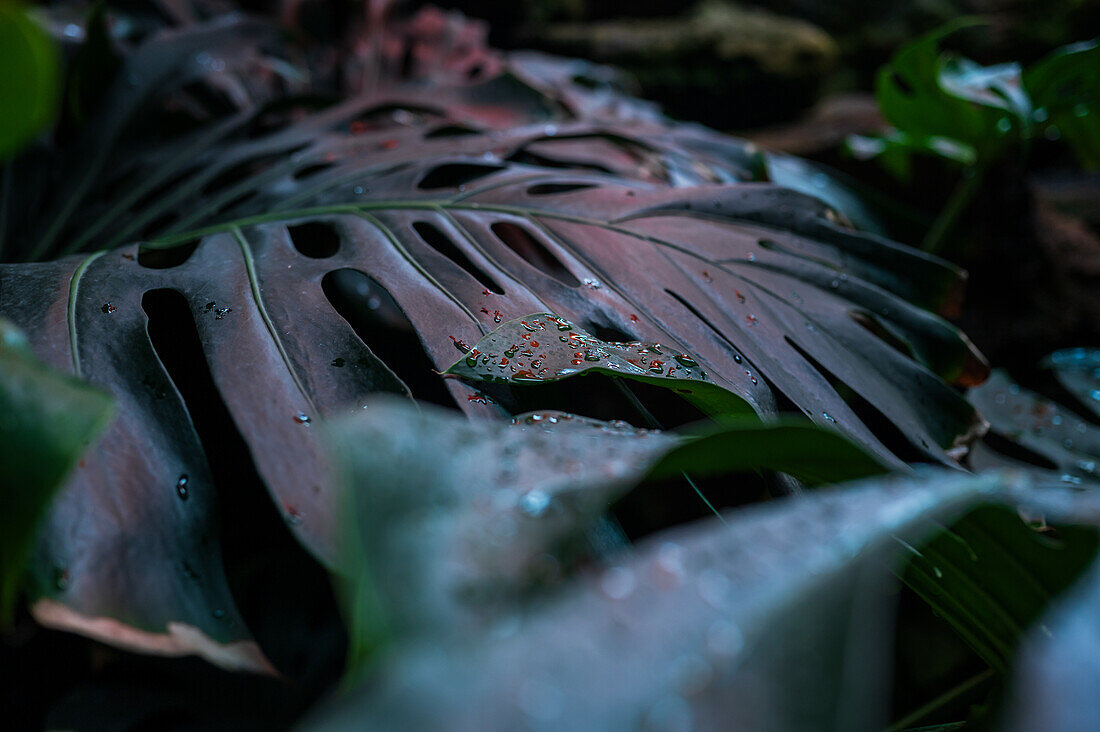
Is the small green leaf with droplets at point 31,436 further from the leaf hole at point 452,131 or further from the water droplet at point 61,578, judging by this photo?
the leaf hole at point 452,131

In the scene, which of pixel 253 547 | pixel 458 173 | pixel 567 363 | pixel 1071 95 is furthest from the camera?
pixel 1071 95

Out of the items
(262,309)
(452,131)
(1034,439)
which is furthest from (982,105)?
(262,309)

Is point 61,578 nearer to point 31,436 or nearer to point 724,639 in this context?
point 31,436

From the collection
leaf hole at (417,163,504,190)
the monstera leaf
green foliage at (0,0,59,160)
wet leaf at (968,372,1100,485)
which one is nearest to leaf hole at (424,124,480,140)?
the monstera leaf

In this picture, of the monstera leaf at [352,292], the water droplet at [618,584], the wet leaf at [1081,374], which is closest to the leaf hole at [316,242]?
the monstera leaf at [352,292]

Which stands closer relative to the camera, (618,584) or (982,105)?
(618,584)

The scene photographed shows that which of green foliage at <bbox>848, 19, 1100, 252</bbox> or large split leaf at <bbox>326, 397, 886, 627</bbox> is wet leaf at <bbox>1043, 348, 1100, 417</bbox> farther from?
large split leaf at <bbox>326, 397, 886, 627</bbox>

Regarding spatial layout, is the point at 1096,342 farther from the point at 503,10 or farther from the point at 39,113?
the point at 503,10
